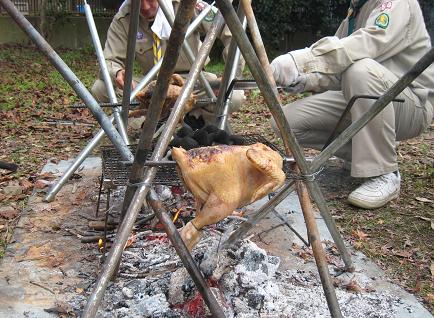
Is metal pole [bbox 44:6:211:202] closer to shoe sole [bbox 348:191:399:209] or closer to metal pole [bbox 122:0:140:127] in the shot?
metal pole [bbox 122:0:140:127]

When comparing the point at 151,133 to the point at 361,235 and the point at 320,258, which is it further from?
the point at 361,235

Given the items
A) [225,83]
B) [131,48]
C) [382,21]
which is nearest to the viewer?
[131,48]

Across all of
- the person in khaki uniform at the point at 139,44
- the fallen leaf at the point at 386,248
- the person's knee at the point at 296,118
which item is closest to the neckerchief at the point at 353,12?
the person's knee at the point at 296,118

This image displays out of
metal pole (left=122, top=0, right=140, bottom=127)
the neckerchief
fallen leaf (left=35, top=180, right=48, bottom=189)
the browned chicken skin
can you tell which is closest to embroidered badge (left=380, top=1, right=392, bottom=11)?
the neckerchief

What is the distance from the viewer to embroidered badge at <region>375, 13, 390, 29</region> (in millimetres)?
3920

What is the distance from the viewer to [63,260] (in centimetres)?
320

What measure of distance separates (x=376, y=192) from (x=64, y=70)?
8.84 feet

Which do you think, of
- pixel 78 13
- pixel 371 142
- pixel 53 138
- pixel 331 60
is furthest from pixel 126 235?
pixel 78 13

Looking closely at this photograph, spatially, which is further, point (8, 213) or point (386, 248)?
point (8, 213)

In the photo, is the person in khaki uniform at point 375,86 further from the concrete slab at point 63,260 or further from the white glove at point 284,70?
the concrete slab at point 63,260

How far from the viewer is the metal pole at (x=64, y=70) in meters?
2.43

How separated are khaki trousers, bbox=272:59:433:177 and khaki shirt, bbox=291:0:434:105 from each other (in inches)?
4.5

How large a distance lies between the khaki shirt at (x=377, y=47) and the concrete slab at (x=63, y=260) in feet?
3.44

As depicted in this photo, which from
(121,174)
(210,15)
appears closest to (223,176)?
(121,174)
